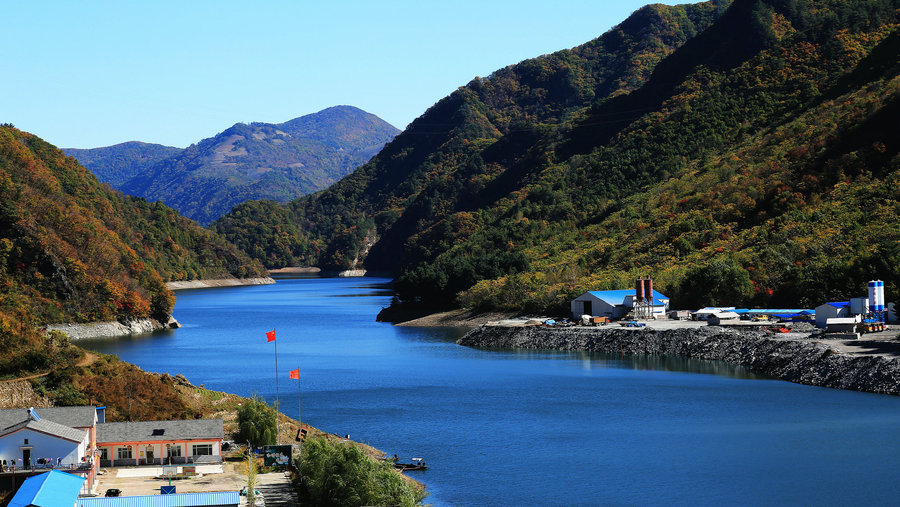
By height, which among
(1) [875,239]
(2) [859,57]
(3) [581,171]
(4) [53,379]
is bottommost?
(4) [53,379]

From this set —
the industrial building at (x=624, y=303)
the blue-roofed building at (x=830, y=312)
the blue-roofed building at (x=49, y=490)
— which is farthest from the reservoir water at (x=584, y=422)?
the blue-roofed building at (x=49, y=490)

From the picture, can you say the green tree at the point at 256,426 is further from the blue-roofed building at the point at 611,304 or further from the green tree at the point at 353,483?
the blue-roofed building at the point at 611,304

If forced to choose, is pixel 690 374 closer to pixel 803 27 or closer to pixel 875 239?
pixel 875 239

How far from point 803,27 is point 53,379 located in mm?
157045

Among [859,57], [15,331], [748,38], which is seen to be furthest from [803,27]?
[15,331]

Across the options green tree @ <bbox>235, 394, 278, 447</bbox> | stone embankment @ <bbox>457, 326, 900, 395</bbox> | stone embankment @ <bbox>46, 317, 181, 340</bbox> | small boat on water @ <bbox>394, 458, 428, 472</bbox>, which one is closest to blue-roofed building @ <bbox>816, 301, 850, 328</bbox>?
stone embankment @ <bbox>457, 326, 900, 395</bbox>

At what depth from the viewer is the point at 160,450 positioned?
45.8 m

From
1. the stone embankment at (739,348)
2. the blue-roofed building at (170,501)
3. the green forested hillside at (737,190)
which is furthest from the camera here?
the green forested hillside at (737,190)

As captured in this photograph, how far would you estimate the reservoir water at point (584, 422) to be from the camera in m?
42.6

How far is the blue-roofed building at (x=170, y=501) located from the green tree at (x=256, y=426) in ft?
45.8

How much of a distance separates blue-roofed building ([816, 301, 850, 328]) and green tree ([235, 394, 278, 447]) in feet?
156

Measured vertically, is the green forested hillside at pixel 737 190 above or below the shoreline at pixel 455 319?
above

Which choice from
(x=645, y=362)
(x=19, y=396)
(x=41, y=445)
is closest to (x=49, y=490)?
(x=41, y=445)

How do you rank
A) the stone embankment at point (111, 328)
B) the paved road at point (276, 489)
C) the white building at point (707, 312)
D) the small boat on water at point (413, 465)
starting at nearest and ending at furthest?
the paved road at point (276, 489) → the small boat on water at point (413, 465) → the white building at point (707, 312) → the stone embankment at point (111, 328)
